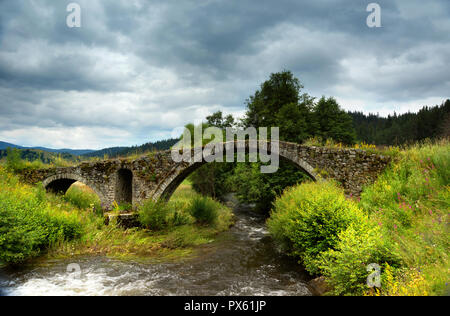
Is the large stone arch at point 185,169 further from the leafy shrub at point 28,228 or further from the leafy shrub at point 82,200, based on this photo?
the leafy shrub at point 28,228

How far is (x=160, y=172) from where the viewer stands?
12.4 m

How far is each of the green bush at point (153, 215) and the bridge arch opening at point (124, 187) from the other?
9.09 ft

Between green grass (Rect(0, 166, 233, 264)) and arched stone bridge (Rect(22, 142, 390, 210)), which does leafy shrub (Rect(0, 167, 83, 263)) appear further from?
arched stone bridge (Rect(22, 142, 390, 210))

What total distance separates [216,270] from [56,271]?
4.09m

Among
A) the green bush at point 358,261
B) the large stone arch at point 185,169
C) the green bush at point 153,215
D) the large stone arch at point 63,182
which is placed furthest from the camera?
the large stone arch at point 63,182

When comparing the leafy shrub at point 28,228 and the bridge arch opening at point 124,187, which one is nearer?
the leafy shrub at point 28,228

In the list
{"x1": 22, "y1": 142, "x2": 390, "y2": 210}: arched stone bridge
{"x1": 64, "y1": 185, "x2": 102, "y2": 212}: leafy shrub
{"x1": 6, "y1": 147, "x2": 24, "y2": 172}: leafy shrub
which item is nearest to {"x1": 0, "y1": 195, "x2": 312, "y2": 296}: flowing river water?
{"x1": 22, "y1": 142, "x2": 390, "y2": 210}: arched stone bridge

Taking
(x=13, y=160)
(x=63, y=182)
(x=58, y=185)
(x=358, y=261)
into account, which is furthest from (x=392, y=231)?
(x=13, y=160)

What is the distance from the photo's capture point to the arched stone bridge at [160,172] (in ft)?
31.1

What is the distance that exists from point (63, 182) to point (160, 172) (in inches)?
289

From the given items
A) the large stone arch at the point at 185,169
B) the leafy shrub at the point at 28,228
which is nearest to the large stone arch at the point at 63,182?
the large stone arch at the point at 185,169

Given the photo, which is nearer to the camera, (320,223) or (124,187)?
(320,223)

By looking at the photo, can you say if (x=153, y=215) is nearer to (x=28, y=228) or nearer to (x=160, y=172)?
(x=160, y=172)

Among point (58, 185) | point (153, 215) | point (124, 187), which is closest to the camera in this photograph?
point (153, 215)
